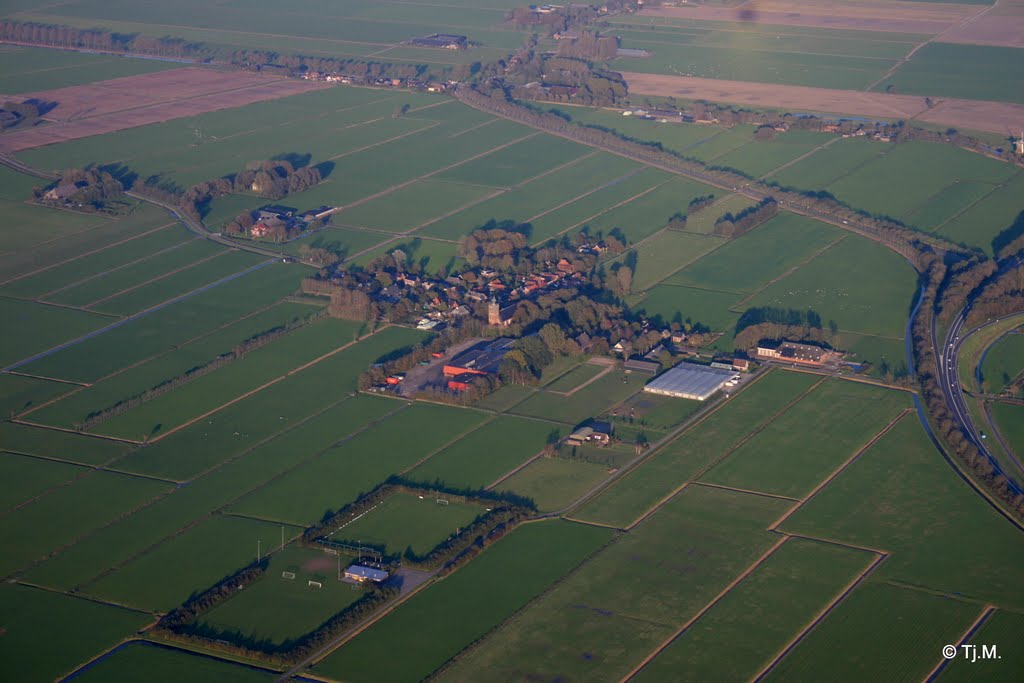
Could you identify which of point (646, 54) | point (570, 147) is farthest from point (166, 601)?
point (646, 54)

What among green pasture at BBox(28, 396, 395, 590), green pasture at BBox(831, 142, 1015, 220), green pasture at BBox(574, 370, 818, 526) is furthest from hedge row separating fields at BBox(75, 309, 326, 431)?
green pasture at BBox(831, 142, 1015, 220)

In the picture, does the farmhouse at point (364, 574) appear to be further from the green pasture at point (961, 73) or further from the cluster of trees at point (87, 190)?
the green pasture at point (961, 73)

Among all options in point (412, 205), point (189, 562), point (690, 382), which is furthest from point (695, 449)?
point (412, 205)

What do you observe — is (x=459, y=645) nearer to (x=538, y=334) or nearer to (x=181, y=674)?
(x=181, y=674)

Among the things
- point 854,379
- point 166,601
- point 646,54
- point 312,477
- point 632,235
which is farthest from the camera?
point 646,54

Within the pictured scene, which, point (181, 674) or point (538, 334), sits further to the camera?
point (538, 334)

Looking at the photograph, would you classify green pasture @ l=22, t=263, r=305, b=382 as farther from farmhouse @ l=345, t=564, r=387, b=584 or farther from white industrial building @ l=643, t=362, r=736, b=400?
white industrial building @ l=643, t=362, r=736, b=400
